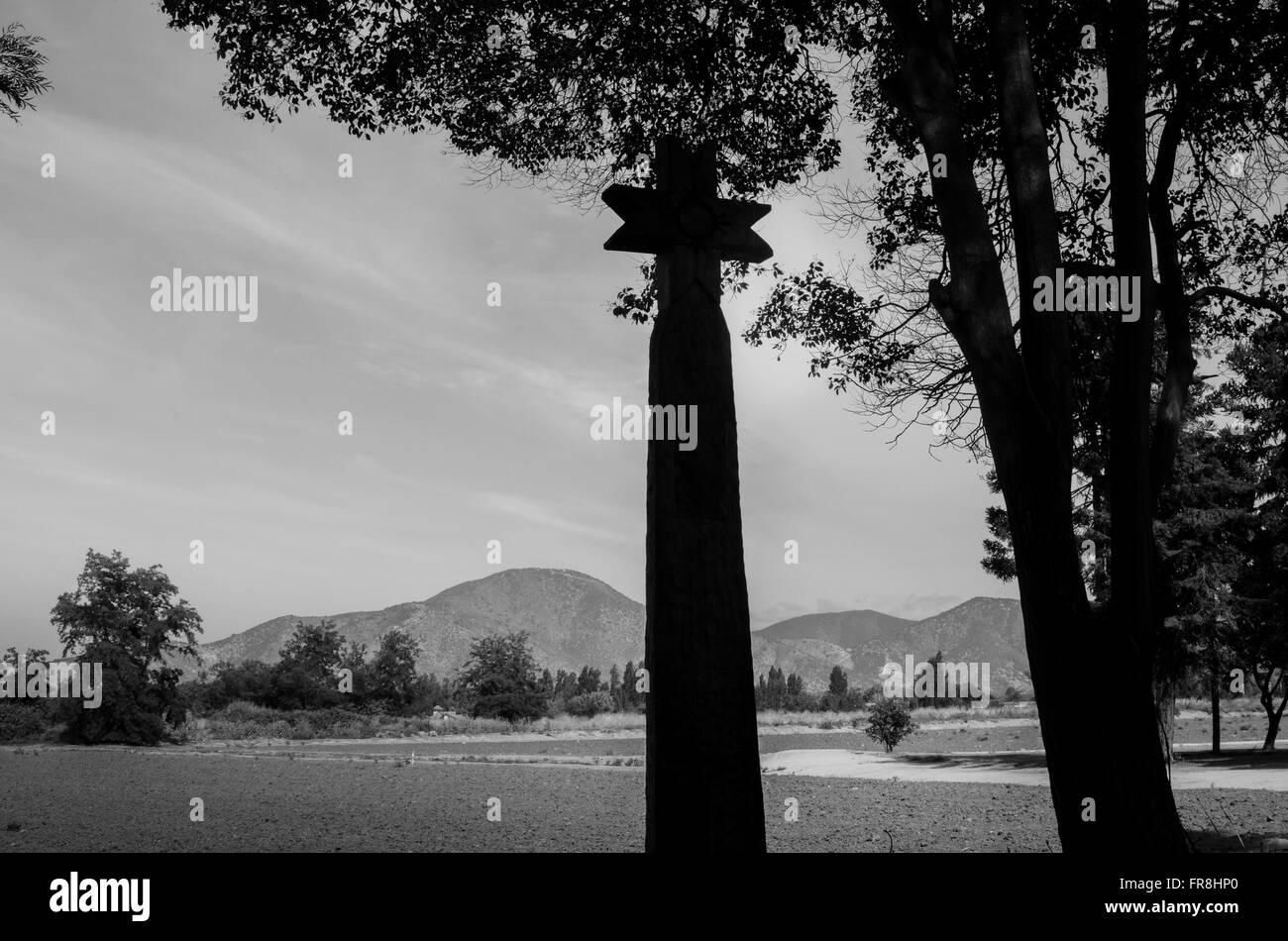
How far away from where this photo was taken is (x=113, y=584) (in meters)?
25.4

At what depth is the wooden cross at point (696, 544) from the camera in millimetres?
3590

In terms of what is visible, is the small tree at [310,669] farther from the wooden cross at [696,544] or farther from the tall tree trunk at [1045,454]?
the wooden cross at [696,544]

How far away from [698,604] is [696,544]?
25cm

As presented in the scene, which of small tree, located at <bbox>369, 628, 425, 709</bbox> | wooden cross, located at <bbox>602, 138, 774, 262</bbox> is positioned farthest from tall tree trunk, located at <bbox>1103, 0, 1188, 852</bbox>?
small tree, located at <bbox>369, 628, 425, 709</bbox>

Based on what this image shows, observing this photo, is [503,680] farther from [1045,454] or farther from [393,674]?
[1045,454]

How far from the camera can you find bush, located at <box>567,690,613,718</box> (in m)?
42.4

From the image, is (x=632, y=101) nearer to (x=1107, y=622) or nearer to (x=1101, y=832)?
(x=1107, y=622)

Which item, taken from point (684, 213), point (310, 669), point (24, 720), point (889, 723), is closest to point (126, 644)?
point (24, 720)

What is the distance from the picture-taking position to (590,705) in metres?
43.8

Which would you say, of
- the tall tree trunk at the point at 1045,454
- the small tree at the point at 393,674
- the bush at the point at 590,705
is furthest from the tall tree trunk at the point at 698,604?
the small tree at the point at 393,674

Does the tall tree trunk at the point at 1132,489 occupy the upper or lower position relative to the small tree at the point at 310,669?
upper
